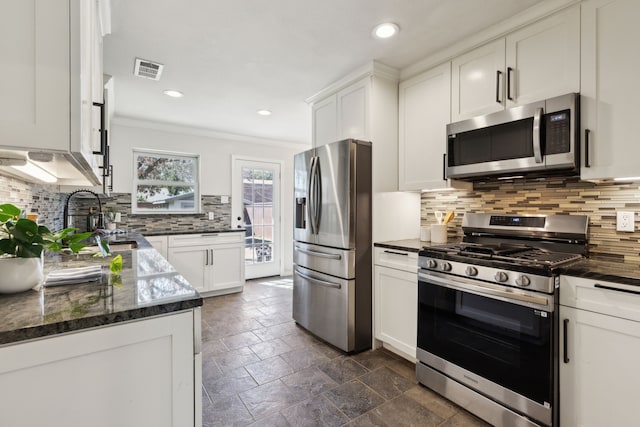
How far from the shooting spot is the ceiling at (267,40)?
1.84m

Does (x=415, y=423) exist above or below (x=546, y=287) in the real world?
below

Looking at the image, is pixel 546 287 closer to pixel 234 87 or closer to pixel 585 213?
pixel 585 213

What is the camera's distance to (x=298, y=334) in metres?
2.94

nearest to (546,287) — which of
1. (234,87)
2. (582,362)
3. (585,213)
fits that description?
(582,362)

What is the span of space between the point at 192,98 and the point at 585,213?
3505 mm

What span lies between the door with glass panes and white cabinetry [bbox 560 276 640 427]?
13.7 feet

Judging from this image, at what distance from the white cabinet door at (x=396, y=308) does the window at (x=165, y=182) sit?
3.15 metres

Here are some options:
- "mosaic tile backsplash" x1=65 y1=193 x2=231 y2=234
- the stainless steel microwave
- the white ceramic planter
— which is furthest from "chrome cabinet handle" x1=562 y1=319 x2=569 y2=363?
"mosaic tile backsplash" x1=65 y1=193 x2=231 y2=234

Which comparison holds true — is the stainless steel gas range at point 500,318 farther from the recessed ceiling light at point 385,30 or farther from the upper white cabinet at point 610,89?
the recessed ceiling light at point 385,30

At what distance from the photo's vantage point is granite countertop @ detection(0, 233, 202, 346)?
84 cm

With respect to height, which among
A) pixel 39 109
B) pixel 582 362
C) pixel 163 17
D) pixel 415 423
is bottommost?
pixel 415 423

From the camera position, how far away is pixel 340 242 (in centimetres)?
256

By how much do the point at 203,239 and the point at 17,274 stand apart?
305 centimetres

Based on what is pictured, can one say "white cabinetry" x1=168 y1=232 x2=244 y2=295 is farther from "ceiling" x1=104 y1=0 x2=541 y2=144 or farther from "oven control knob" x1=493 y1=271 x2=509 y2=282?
"oven control knob" x1=493 y1=271 x2=509 y2=282
